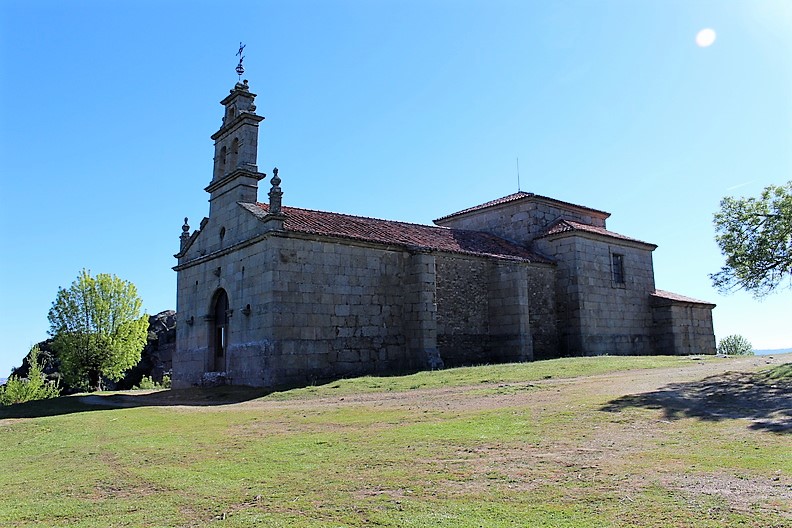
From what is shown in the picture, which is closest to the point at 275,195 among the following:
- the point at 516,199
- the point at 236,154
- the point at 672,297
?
the point at 236,154

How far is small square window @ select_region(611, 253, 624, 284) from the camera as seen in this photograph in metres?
27.6

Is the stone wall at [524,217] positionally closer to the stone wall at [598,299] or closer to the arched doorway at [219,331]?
the stone wall at [598,299]

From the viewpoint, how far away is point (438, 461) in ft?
23.6

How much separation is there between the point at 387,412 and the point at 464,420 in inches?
80.4

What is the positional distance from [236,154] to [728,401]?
17.2m

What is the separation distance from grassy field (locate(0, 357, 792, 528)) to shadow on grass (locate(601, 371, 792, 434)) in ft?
0.13

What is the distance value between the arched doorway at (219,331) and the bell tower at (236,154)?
3.27m

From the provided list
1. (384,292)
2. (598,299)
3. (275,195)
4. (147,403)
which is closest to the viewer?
(147,403)

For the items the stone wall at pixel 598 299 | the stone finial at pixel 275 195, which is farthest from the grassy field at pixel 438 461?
the stone wall at pixel 598 299

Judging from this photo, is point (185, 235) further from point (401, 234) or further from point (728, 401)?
point (728, 401)

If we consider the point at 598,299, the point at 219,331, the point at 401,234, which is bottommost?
the point at 219,331

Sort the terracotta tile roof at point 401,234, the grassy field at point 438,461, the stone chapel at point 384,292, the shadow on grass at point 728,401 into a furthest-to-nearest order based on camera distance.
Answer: the terracotta tile roof at point 401,234, the stone chapel at point 384,292, the shadow on grass at point 728,401, the grassy field at point 438,461

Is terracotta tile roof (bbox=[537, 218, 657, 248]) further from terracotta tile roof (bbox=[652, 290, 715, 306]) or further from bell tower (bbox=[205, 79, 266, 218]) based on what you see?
bell tower (bbox=[205, 79, 266, 218])

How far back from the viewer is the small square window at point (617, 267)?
90.7 feet
